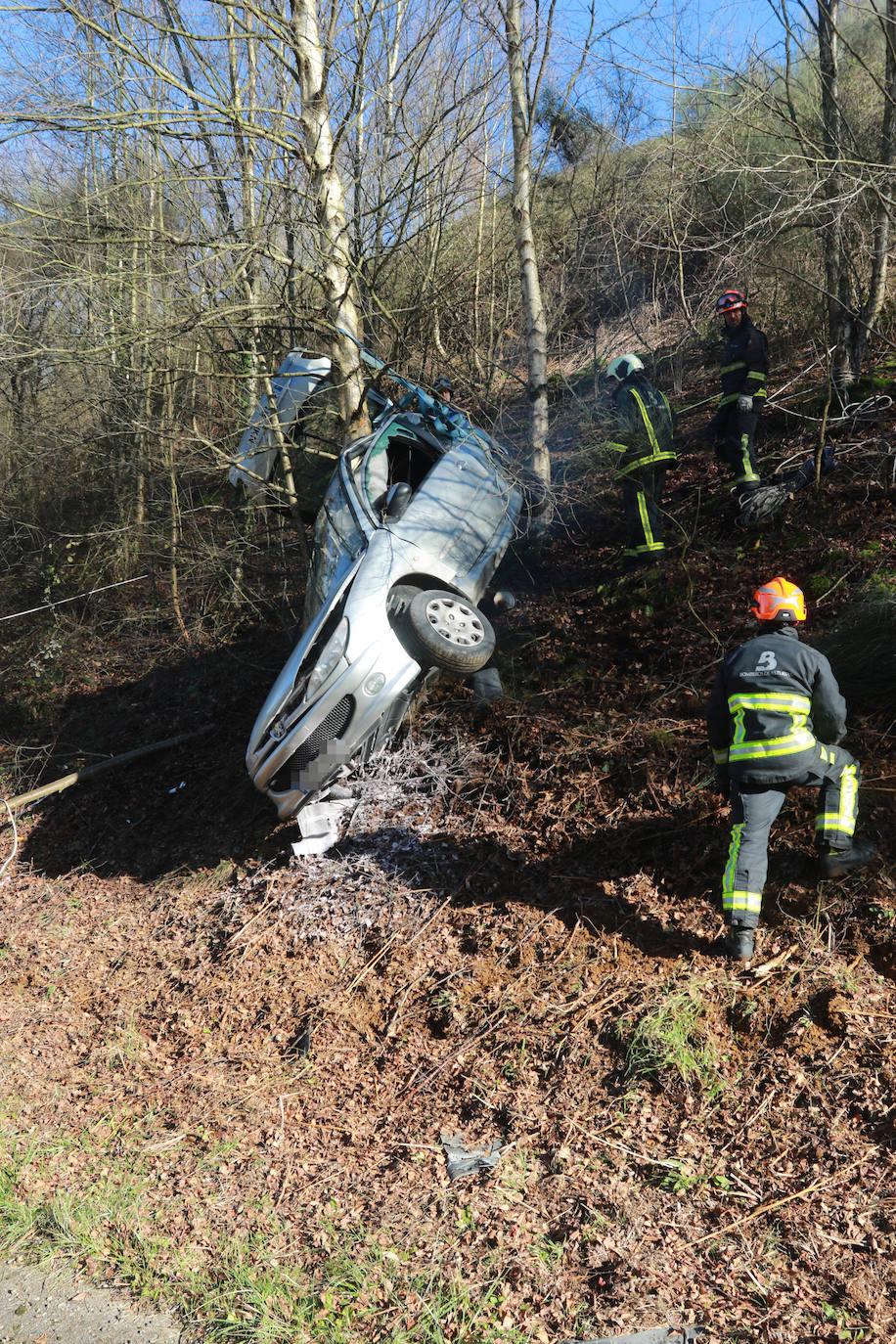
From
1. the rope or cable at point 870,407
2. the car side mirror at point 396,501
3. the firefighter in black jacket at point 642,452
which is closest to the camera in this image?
the car side mirror at point 396,501

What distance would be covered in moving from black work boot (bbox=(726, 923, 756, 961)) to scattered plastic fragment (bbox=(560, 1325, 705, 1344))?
1596 mm

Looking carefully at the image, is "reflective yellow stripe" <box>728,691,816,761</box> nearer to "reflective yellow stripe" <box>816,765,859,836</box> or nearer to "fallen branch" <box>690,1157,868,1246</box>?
"reflective yellow stripe" <box>816,765,859,836</box>

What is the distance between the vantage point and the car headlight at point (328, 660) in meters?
6.05

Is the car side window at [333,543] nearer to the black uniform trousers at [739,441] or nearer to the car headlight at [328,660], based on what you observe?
the car headlight at [328,660]

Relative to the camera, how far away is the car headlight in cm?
605

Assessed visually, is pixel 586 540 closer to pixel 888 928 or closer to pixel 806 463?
pixel 806 463

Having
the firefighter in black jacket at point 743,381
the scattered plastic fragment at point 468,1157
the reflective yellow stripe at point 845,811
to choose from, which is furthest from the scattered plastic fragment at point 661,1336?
the firefighter in black jacket at point 743,381

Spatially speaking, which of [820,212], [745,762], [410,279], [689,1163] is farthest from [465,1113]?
[410,279]

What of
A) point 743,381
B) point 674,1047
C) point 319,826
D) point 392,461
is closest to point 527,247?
point 392,461

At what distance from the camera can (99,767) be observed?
9297 mm

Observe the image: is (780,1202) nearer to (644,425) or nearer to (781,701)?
(781,701)

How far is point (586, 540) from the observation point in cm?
878

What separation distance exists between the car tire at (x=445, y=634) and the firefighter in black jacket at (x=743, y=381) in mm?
2778

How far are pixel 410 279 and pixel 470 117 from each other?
6.52 ft
